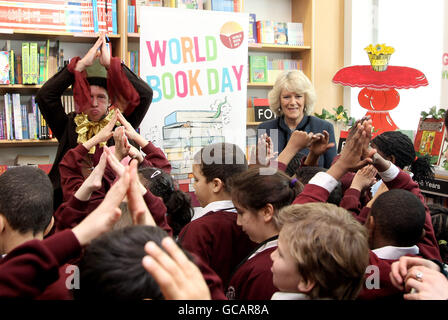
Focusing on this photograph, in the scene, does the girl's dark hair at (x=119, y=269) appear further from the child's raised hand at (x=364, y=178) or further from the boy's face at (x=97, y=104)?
the boy's face at (x=97, y=104)

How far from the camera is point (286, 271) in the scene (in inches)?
39.6

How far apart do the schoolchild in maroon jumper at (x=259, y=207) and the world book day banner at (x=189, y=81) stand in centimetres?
184

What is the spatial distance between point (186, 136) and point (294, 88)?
34.1 inches

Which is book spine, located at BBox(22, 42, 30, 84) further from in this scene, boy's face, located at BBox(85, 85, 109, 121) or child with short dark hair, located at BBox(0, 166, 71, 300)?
child with short dark hair, located at BBox(0, 166, 71, 300)

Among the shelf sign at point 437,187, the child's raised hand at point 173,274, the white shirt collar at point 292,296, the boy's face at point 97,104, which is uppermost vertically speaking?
the boy's face at point 97,104

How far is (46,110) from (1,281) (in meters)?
1.58

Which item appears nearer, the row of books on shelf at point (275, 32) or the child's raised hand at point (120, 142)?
the child's raised hand at point (120, 142)

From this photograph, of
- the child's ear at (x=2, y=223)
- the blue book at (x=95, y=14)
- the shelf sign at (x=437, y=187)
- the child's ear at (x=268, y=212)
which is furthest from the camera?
the blue book at (x=95, y=14)

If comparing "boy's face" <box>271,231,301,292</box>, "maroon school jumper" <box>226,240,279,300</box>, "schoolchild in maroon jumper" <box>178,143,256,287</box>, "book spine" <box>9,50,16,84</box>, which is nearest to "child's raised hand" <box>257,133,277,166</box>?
"schoolchild in maroon jumper" <box>178,143,256,287</box>

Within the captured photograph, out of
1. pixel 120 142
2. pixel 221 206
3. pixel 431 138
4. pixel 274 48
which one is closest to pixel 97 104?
pixel 120 142

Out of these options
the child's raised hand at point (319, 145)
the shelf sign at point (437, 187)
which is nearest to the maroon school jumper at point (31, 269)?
the child's raised hand at point (319, 145)

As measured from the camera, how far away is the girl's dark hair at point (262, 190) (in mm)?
1403

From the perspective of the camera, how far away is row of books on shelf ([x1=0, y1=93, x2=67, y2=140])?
360cm
